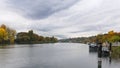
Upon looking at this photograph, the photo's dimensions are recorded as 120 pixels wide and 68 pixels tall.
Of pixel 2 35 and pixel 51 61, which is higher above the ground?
pixel 2 35

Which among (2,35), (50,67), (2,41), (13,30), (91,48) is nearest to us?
(50,67)

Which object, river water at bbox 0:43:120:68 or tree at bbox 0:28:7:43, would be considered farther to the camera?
tree at bbox 0:28:7:43

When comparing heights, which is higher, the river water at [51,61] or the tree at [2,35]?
the tree at [2,35]

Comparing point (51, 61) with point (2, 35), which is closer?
point (51, 61)

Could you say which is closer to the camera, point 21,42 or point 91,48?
point 91,48

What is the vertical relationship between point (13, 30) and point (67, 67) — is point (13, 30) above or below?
above

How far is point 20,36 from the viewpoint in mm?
189875

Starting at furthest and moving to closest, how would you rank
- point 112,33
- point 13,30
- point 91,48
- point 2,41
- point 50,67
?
point 13,30 → point 2,41 → point 112,33 → point 91,48 → point 50,67

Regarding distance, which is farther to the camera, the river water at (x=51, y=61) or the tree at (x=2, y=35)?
the tree at (x=2, y=35)

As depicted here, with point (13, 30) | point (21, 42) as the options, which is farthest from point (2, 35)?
point (21, 42)

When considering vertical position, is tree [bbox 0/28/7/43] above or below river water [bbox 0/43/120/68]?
above

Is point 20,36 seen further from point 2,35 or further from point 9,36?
point 2,35

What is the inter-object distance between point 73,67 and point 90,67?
2.77m

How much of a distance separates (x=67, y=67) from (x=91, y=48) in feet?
183
